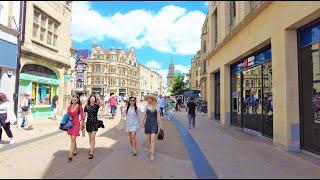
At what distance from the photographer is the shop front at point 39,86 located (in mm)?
18797

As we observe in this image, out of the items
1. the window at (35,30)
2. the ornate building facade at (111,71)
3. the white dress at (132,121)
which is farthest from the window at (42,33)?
the ornate building facade at (111,71)

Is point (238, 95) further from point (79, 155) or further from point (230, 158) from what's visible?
point (79, 155)

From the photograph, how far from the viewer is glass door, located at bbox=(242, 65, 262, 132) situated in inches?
524

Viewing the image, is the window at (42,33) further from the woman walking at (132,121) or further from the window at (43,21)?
the woman walking at (132,121)

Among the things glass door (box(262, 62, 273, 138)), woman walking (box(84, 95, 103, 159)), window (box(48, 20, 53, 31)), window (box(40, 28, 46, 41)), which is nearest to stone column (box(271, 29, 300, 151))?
glass door (box(262, 62, 273, 138))

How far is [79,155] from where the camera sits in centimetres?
841

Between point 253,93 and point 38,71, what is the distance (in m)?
12.8

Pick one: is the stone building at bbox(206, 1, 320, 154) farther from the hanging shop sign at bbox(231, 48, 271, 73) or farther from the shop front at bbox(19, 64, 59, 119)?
the shop front at bbox(19, 64, 59, 119)

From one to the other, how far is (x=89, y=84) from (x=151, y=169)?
7796 centimetres

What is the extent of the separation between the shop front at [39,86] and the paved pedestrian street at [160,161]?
831 cm

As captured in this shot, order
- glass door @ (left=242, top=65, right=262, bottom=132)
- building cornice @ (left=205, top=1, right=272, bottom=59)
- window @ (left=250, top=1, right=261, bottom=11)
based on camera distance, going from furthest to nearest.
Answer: glass door @ (left=242, top=65, right=262, bottom=132), window @ (left=250, top=1, right=261, bottom=11), building cornice @ (left=205, top=1, right=272, bottom=59)

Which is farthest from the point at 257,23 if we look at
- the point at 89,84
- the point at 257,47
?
→ the point at 89,84

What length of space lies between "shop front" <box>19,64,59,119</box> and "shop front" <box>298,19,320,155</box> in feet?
46.7

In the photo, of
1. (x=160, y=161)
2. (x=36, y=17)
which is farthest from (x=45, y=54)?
(x=160, y=161)
